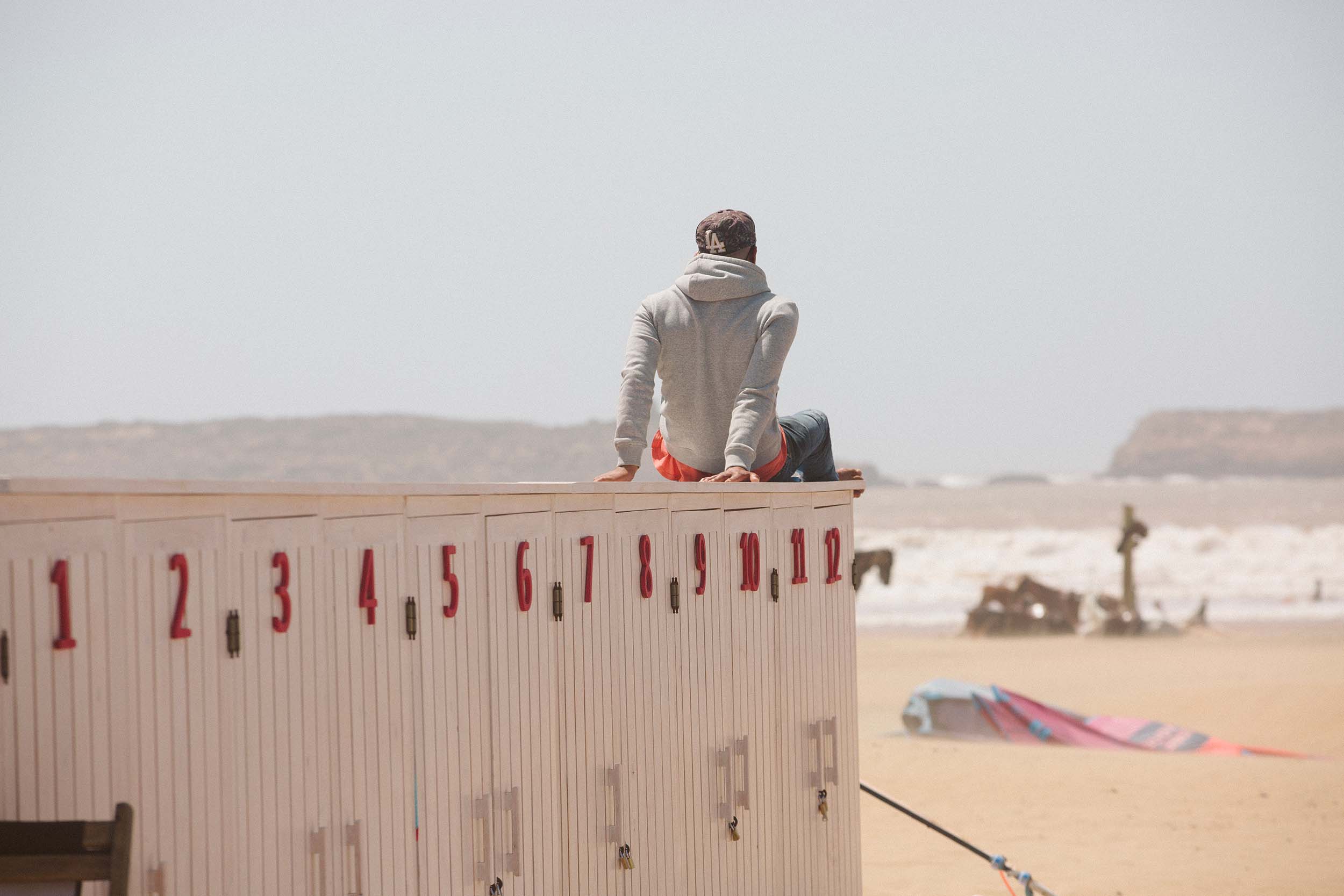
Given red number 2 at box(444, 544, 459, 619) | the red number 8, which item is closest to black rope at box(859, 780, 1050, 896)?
the red number 8

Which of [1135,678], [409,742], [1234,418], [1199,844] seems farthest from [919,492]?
[409,742]

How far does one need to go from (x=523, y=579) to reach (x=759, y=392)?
168 cm

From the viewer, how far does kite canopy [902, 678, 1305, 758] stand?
13.6 m

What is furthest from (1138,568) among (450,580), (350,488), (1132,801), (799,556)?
(350,488)

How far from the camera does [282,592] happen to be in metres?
3.20

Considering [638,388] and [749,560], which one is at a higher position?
[638,388]

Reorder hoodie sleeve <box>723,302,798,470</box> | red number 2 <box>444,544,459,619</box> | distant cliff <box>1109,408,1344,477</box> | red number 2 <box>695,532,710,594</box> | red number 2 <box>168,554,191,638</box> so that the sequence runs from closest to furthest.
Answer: red number 2 <box>168,554,191,638</box>, red number 2 <box>444,544,459,619</box>, red number 2 <box>695,532,710,594</box>, hoodie sleeve <box>723,302,798,470</box>, distant cliff <box>1109,408,1344,477</box>

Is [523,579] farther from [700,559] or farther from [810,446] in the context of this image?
[810,446]

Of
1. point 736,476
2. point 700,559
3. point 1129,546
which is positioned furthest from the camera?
point 1129,546

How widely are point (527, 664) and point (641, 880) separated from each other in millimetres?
989

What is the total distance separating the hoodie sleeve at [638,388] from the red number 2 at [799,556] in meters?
0.68

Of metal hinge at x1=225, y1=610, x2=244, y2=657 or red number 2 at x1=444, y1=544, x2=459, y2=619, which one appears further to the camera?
red number 2 at x1=444, y1=544, x2=459, y2=619

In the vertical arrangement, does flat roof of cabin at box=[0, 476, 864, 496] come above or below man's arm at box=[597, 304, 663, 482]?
below

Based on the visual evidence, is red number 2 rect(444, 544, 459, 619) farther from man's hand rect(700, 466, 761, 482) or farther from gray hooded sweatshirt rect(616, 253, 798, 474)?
gray hooded sweatshirt rect(616, 253, 798, 474)
